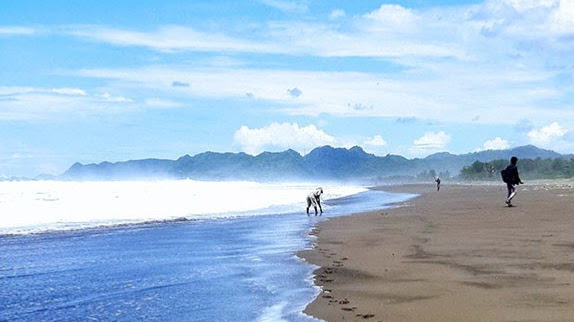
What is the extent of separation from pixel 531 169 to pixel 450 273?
111 metres

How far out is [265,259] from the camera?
1258 centimetres

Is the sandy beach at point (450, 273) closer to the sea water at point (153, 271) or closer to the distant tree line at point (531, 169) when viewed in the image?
the sea water at point (153, 271)

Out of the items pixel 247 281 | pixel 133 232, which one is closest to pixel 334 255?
pixel 247 281

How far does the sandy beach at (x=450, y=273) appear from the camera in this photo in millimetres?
7008

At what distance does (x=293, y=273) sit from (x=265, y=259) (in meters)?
1.98

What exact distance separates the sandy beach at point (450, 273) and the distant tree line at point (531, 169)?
80.9 metres

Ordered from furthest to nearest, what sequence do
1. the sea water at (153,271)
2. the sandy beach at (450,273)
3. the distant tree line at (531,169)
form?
the distant tree line at (531,169), the sea water at (153,271), the sandy beach at (450,273)

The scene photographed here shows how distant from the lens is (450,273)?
9.39 meters

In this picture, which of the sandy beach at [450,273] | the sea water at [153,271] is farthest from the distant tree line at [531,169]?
the sea water at [153,271]

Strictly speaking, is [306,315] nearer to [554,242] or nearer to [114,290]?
[114,290]

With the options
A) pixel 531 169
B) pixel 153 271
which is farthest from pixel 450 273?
pixel 531 169

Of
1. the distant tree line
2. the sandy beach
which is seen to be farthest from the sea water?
the distant tree line

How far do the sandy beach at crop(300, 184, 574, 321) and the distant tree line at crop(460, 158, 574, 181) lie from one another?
→ 8090 cm

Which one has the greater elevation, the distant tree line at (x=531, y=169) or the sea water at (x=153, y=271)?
the distant tree line at (x=531, y=169)
